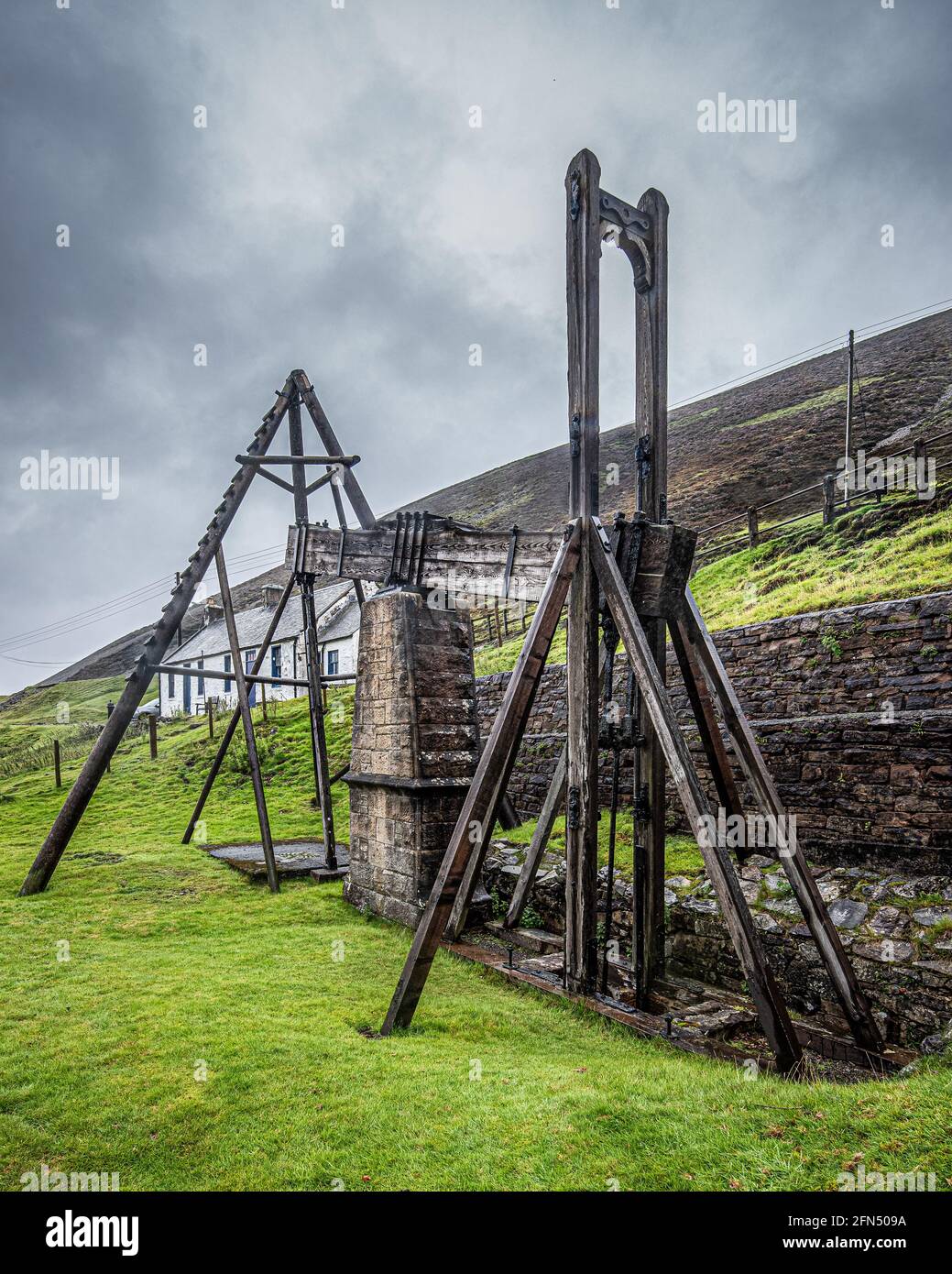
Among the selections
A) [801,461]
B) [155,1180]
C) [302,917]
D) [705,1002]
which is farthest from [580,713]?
Result: [801,461]

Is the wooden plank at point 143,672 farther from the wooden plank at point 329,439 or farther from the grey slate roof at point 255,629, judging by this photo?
the grey slate roof at point 255,629

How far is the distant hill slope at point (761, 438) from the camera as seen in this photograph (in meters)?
32.4

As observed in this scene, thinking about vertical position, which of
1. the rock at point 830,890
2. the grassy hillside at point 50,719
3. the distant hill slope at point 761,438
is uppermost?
the distant hill slope at point 761,438

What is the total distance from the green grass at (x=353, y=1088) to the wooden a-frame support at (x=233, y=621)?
5.29 feet

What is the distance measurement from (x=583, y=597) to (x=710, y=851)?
83.2 inches

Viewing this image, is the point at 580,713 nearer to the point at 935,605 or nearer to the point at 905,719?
the point at 905,719

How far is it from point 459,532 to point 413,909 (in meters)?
4.05

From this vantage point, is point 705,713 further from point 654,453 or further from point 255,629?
point 255,629

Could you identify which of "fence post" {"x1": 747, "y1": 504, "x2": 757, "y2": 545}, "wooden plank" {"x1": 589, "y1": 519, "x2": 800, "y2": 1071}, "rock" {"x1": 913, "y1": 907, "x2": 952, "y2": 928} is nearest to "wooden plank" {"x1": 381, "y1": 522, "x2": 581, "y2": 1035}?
"wooden plank" {"x1": 589, "y1": 519, "x2": 800, "y2": 1071}

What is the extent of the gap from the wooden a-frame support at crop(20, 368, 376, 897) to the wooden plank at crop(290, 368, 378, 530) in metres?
0.01

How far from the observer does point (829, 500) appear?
57.4 ft

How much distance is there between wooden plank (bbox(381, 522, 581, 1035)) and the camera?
16.4 ft

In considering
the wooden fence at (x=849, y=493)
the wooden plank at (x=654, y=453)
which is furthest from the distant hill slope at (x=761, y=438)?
the wooden plank at (x=654, y=453)
